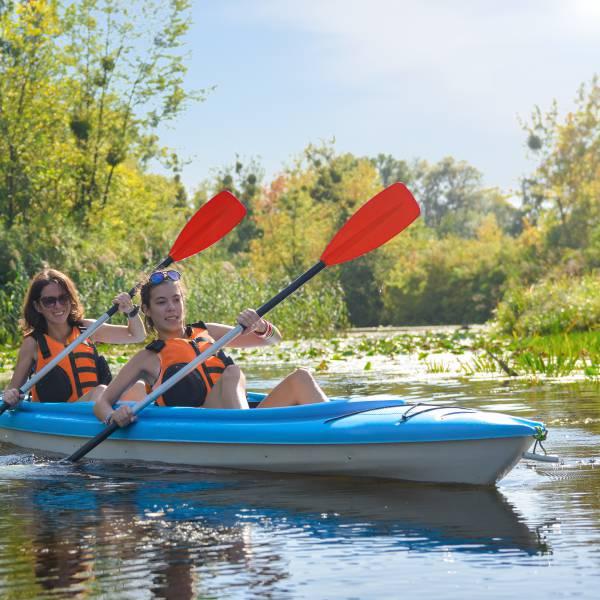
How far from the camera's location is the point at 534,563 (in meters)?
3.54

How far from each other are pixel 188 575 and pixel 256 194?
115 ft

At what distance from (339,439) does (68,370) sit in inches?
82.5

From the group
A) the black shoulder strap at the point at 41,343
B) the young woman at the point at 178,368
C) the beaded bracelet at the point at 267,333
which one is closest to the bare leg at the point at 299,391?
the young woman at the point at 178,368

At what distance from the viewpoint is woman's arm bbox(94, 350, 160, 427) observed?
5582mm

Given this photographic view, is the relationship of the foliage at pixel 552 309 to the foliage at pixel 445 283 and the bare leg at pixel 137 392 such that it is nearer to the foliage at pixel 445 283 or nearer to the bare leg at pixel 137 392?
the bare leg at pixel 137 392

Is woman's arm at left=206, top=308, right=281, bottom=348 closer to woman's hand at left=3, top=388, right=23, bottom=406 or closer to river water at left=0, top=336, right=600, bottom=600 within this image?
river water at left=0, top=336, right=600, bottom=600

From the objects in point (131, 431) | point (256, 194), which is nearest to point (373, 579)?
point (131, 431)

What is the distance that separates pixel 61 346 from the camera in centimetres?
656

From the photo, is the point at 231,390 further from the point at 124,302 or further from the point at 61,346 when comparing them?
the point at 61,346

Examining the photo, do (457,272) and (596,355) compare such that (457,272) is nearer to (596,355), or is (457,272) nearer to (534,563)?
(596,355)

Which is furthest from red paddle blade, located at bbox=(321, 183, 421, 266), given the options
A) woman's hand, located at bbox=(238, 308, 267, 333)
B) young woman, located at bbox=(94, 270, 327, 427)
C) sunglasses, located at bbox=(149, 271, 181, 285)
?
sunglasses, located at bbox=(149, 271, 181, 285)

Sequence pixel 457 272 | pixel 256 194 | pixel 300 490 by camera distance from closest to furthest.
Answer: pixel 300 490 < pixel 457 272 < pixel 256 194

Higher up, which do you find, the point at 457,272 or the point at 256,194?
the point at 256,194

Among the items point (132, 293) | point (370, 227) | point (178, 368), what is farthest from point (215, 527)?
point (132, 293)
